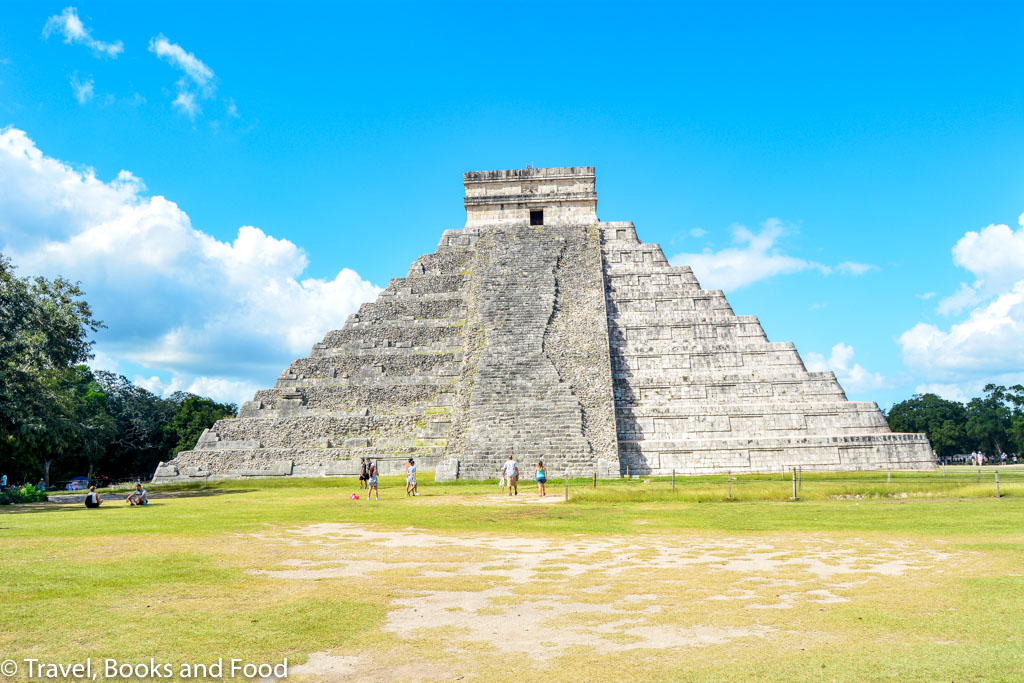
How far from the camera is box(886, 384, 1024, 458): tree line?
72438 mm

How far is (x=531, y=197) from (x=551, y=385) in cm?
1543

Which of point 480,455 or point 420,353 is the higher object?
point 420,353

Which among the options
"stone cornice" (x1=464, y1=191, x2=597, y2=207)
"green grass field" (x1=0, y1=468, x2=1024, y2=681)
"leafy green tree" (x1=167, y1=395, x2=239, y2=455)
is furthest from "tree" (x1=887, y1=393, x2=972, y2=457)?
"green grass field" (x1=0, y1=468, x2=1024, y2=681)

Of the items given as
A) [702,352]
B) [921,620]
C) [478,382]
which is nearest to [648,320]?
[702,352]

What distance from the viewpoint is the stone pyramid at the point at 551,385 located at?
2664 centimetres

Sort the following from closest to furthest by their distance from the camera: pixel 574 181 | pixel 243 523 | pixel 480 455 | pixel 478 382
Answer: pixel 243 523 → pixel 480 455 → pixel 478 382 → pixel 574 181

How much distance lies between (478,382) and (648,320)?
8901mm

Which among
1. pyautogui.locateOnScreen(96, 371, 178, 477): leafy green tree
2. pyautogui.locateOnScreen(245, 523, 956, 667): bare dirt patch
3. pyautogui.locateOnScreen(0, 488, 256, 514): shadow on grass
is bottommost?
pyautogui.locateOnScreen(245, 523, 956, 667): bare dirt patch

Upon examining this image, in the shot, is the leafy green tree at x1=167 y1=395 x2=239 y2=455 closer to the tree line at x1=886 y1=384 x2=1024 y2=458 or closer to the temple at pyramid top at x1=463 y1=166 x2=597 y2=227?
the temple at pyramid top at x1=463 y1=166 x2=597 y2=227

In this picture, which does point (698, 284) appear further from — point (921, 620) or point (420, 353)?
point (921, 620)

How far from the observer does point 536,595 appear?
7266 millimetres

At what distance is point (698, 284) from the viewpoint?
33.8m

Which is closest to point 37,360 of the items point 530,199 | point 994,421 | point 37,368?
point 37,368

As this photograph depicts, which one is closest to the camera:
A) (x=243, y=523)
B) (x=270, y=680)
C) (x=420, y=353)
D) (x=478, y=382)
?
(x=270, y=680)
